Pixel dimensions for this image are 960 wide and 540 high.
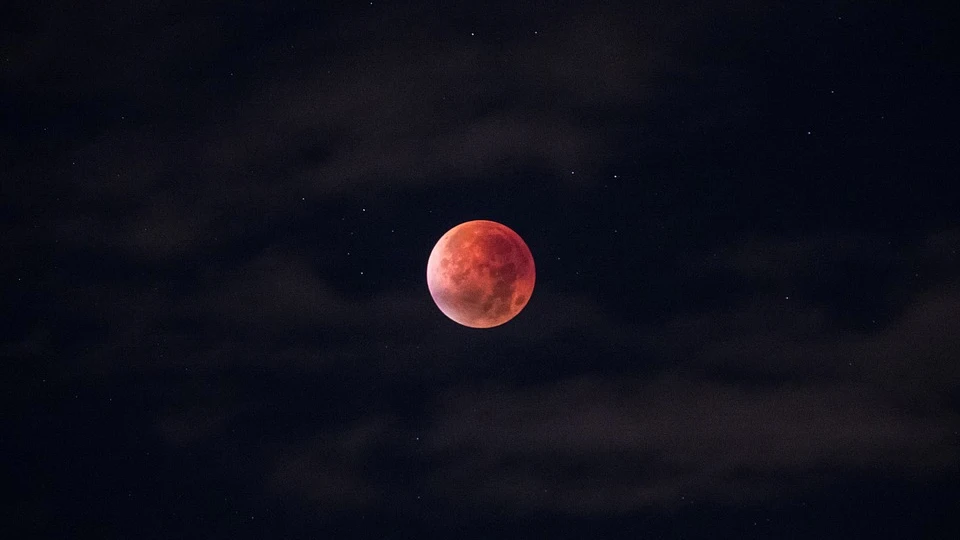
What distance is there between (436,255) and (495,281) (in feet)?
6.34

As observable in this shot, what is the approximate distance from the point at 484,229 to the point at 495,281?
1640mm

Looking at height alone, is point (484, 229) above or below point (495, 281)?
above

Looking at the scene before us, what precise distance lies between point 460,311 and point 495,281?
135 centimetres

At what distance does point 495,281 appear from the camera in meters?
17.9

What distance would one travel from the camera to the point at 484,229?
18656mm

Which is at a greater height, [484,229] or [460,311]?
[484,229]

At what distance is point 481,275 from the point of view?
58.7 ft

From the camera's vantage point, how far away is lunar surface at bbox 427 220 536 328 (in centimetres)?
1794

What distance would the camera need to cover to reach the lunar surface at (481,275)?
17.9 metres

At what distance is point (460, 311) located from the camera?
724 inches

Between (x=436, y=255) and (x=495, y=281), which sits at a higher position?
(x=436, y=255)

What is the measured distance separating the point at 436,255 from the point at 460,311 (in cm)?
170
